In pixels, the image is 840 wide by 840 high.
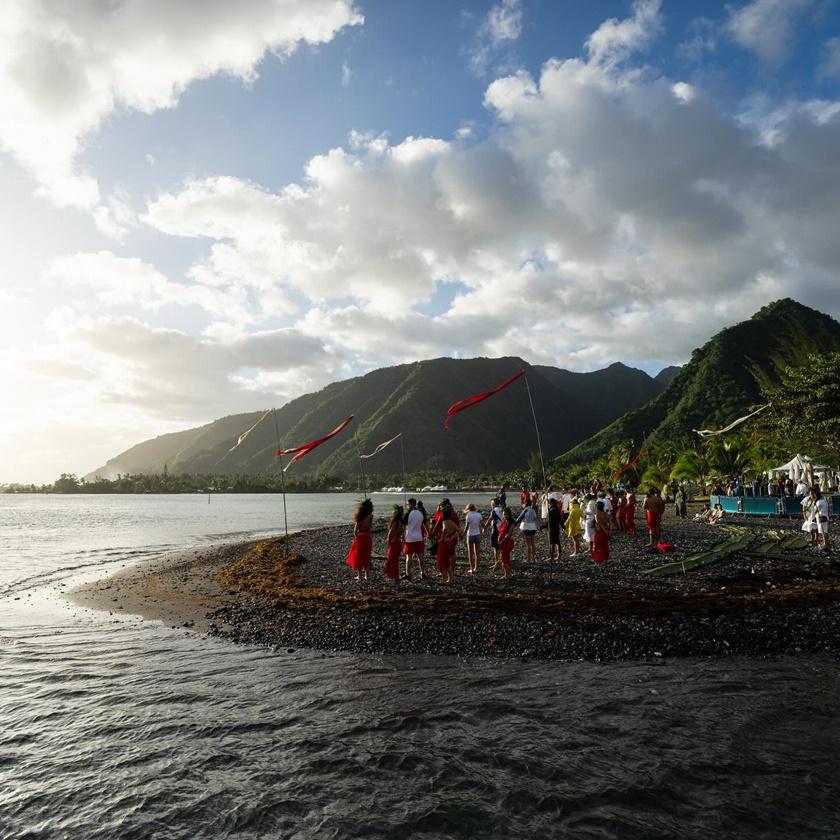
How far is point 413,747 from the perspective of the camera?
22.5 ft

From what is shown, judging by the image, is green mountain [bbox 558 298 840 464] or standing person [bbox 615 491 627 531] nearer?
standing person [bbox 615 491 627 531]

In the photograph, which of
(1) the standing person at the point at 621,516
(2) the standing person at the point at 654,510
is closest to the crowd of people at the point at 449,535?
(2) the standing person at the point at 654,510

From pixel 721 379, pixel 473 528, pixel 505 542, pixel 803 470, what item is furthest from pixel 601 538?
pixel 721 379

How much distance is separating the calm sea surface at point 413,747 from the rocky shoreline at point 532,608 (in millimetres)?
693

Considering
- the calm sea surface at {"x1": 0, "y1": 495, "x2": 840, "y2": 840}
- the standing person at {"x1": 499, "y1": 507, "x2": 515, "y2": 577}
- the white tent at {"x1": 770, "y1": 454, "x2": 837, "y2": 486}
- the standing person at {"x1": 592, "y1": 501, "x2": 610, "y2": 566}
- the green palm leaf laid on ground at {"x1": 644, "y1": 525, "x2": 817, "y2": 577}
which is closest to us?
the calm sea surface at {"x1": 0, "y1": 495, "x2": 840, "y2": 840}

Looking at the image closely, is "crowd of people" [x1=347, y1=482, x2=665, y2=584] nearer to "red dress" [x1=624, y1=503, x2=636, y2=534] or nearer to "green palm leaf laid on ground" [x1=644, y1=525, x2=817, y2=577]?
"green palm leaf laid on ground" [x1=644, y1=525, x2=817, y2=577]

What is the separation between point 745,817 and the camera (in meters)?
5.27

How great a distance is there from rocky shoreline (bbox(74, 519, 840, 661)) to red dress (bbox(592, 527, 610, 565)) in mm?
397

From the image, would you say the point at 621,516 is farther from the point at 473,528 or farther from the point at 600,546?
the point at 473,528

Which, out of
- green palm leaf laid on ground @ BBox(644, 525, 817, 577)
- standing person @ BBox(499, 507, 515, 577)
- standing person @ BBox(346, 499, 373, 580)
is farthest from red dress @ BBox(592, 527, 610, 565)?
standing person @ BBox(346, 499, 373, 580)

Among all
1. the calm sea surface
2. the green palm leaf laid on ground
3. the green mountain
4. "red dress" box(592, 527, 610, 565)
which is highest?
the green mountain

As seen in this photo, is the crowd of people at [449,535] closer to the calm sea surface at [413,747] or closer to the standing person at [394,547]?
the standing person at [394,547]

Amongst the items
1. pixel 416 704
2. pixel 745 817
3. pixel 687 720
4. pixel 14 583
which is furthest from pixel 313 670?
pixel 14 583

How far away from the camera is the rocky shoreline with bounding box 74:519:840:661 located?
10.2 m
